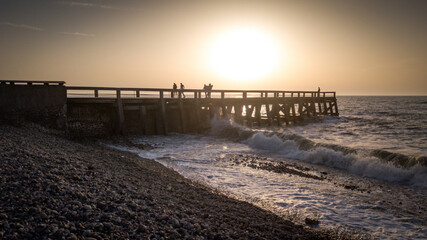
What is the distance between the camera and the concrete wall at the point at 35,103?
1248cm

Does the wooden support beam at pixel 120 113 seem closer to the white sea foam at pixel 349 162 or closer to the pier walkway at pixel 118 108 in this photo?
the pier walkway at pixel 118 108

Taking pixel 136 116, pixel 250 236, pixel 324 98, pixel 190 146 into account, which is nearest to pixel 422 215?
pixel 250 236

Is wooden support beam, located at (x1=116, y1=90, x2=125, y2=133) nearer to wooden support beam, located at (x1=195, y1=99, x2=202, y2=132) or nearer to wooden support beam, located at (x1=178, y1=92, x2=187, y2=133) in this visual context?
wooden support beam, located at (x1=178, y1=92, x2=187, y2=133)

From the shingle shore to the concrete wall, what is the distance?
7265 mm

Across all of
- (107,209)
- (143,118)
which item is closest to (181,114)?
(143,118)

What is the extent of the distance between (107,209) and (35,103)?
11.6 m

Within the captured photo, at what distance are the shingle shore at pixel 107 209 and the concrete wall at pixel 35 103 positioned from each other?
→ 7265 mm

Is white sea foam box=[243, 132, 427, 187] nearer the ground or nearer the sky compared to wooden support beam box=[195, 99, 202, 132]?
nearer the ground

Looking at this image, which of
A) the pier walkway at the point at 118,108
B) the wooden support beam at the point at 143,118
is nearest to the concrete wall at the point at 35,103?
the pier walkway at the point at 118,108

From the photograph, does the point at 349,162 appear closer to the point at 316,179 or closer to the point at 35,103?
the point at 316,179

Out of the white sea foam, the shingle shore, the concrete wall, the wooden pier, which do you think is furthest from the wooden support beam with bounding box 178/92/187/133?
the shingle shore

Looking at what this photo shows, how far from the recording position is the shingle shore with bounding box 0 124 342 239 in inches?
142

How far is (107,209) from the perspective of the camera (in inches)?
170

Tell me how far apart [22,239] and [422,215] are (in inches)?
313
